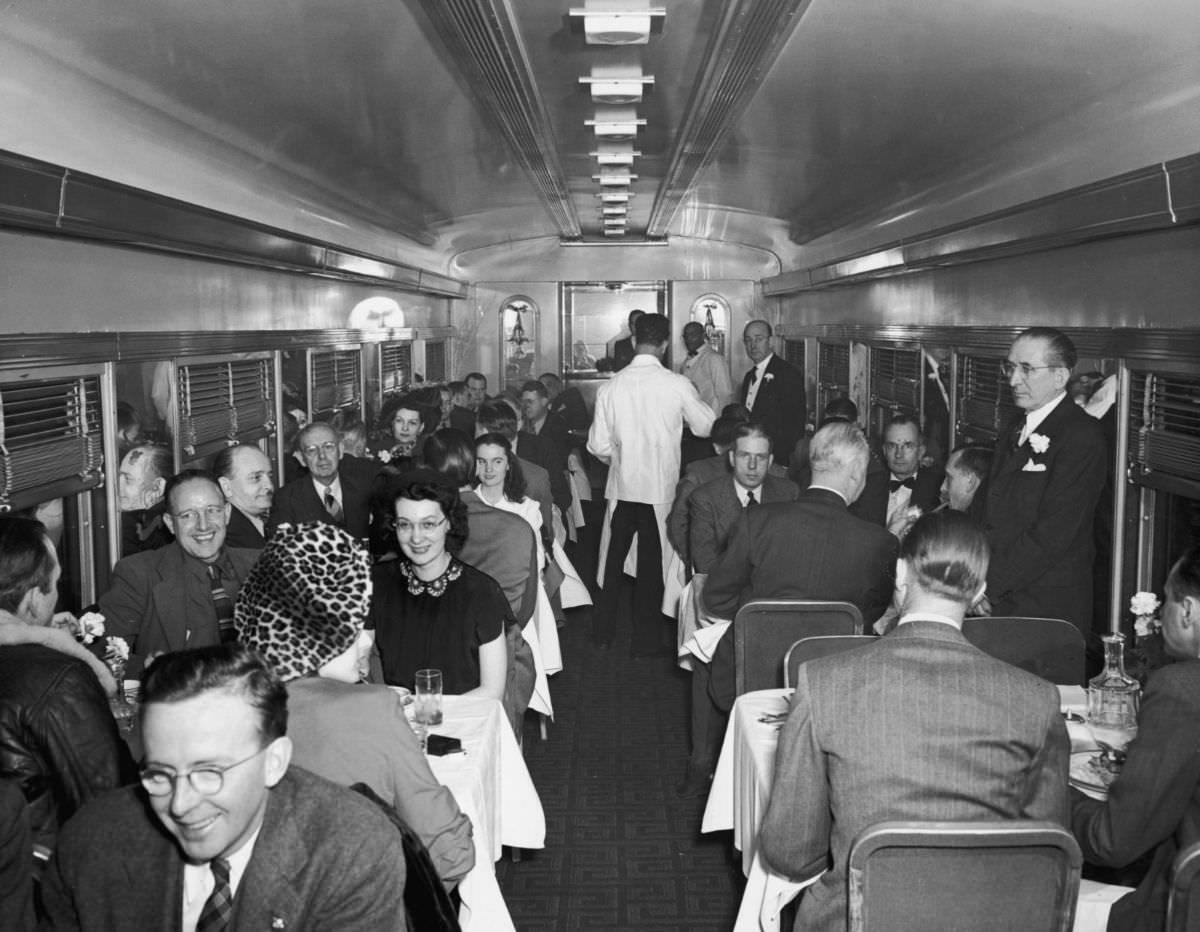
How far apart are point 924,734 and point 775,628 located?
6.22 feet

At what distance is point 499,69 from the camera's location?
522 centimetres

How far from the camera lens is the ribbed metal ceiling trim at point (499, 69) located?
A: 4.34m


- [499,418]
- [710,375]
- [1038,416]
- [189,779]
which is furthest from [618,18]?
[710,375]

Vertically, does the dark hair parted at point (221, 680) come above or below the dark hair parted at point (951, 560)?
below

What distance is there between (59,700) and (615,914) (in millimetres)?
2330

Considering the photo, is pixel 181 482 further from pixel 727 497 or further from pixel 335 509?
pixel 727 497

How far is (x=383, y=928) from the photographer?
2.07 meters

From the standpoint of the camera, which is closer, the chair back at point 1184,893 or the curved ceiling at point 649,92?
the chair back at point 1184,893

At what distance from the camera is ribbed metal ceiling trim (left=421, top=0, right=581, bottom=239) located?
434 cm

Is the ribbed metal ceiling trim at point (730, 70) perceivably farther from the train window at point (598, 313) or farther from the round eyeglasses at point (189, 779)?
the train window at point (598, 313)

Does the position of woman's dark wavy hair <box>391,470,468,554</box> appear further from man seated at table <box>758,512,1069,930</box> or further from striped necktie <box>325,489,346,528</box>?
striped necktie <box>325,489,346,528</box>

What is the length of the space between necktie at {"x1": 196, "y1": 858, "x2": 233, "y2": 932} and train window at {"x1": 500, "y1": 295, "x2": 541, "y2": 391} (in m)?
14.1

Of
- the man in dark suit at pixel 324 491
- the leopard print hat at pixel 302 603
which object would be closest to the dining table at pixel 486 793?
the leopard print hat at pixel 302 603

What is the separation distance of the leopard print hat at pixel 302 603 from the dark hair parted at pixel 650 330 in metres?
5.13
